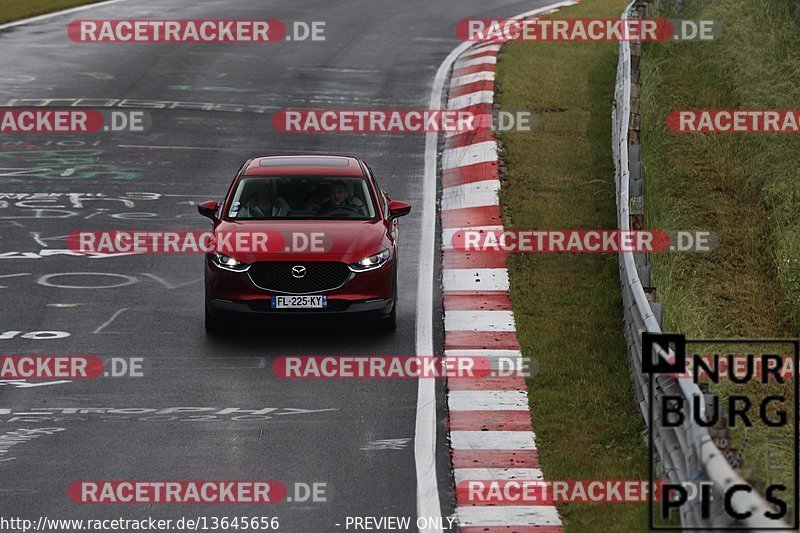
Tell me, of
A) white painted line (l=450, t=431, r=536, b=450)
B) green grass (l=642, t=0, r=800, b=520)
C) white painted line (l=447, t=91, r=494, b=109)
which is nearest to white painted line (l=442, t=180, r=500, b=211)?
green grass (l=642, t=0, r=800, b=520)

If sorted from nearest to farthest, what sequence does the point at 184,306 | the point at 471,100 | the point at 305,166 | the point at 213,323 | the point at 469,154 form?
1. the point at 213,323
2. the point at 184,306
3. the point at 305,166
4. the point at 469,154
5. the point at 471,100

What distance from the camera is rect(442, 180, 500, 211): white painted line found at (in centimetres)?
1950

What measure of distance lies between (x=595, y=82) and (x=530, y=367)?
12.9 m

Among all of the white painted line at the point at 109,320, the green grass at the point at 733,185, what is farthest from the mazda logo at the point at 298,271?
the green grass at the point at 733,185

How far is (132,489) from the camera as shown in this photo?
1071cm

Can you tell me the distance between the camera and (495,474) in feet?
36.4

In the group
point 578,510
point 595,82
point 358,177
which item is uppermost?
point 595,82

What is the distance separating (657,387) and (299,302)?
449 centimetres

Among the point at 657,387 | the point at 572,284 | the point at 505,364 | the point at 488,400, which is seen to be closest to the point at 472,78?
the point at 572,284

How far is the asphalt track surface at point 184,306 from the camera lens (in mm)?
11133

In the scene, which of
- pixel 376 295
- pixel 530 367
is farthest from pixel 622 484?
pixel 376 295

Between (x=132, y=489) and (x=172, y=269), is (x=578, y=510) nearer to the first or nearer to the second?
(x=132, y=489)

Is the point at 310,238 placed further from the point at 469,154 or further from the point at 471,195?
the point at 469,154

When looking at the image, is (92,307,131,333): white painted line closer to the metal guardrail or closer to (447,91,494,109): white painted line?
the metal guardrail
